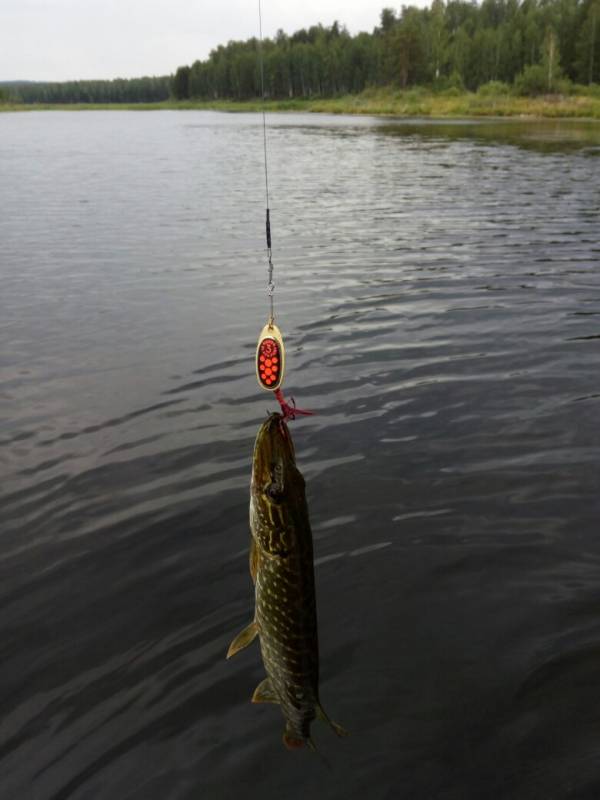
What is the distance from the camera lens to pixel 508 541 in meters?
6.00

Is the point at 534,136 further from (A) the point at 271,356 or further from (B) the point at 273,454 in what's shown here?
(B) the point at 273,454

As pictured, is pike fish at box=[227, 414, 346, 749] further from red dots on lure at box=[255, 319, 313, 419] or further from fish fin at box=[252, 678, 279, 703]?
red dots on lure at box=[255, 319, 313, 419]

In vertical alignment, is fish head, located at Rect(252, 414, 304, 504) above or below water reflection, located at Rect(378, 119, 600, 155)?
below

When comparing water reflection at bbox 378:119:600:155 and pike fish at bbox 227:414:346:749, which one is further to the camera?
water reflection at bbox 378:119:600:155

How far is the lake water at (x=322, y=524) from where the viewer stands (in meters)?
4.12

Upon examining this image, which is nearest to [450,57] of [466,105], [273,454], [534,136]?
[466,105]

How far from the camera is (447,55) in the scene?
13375 centimetres

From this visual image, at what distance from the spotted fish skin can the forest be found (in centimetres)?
7471

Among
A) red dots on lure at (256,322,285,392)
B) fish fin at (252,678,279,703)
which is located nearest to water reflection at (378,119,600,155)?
red dots on lure at (256,322,285,392)

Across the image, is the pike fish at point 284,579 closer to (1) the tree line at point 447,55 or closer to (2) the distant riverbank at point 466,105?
(1) the tree line at point 447,55

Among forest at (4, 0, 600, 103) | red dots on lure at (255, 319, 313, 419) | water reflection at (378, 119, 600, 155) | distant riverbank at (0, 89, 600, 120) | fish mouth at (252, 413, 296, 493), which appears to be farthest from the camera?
forest at (4, 0, 600, 103)

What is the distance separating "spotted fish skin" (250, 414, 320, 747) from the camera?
300 cm

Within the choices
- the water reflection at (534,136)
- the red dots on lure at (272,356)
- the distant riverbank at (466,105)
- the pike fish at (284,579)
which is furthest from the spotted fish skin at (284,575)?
the distant riverbank at (466,105)

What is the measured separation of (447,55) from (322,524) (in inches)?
5727
